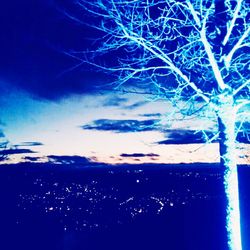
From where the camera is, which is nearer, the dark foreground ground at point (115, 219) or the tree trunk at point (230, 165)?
the tree trunk at point (230, 165)

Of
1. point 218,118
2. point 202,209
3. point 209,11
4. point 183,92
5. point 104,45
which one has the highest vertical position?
point 209,11

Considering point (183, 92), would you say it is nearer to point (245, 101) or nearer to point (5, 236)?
point (245, 101)

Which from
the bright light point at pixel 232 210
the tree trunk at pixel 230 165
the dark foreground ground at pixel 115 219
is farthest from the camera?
the dark foreground ground at pixel 115 219

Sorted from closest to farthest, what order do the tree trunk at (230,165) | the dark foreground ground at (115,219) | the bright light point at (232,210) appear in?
the tree trunk at (230,165) < the bright light point at (232,210) < the dark foreground ground at (115,219)

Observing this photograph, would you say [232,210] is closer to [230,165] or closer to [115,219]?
[230,165]

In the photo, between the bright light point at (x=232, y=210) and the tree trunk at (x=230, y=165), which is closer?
the tree trunk at (x=230, y=165)

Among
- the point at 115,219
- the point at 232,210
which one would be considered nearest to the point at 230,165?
the point at 232,210

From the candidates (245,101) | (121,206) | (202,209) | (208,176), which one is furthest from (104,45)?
(208,176)

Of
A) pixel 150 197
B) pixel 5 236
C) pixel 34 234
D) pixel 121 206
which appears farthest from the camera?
pixel 150 197
